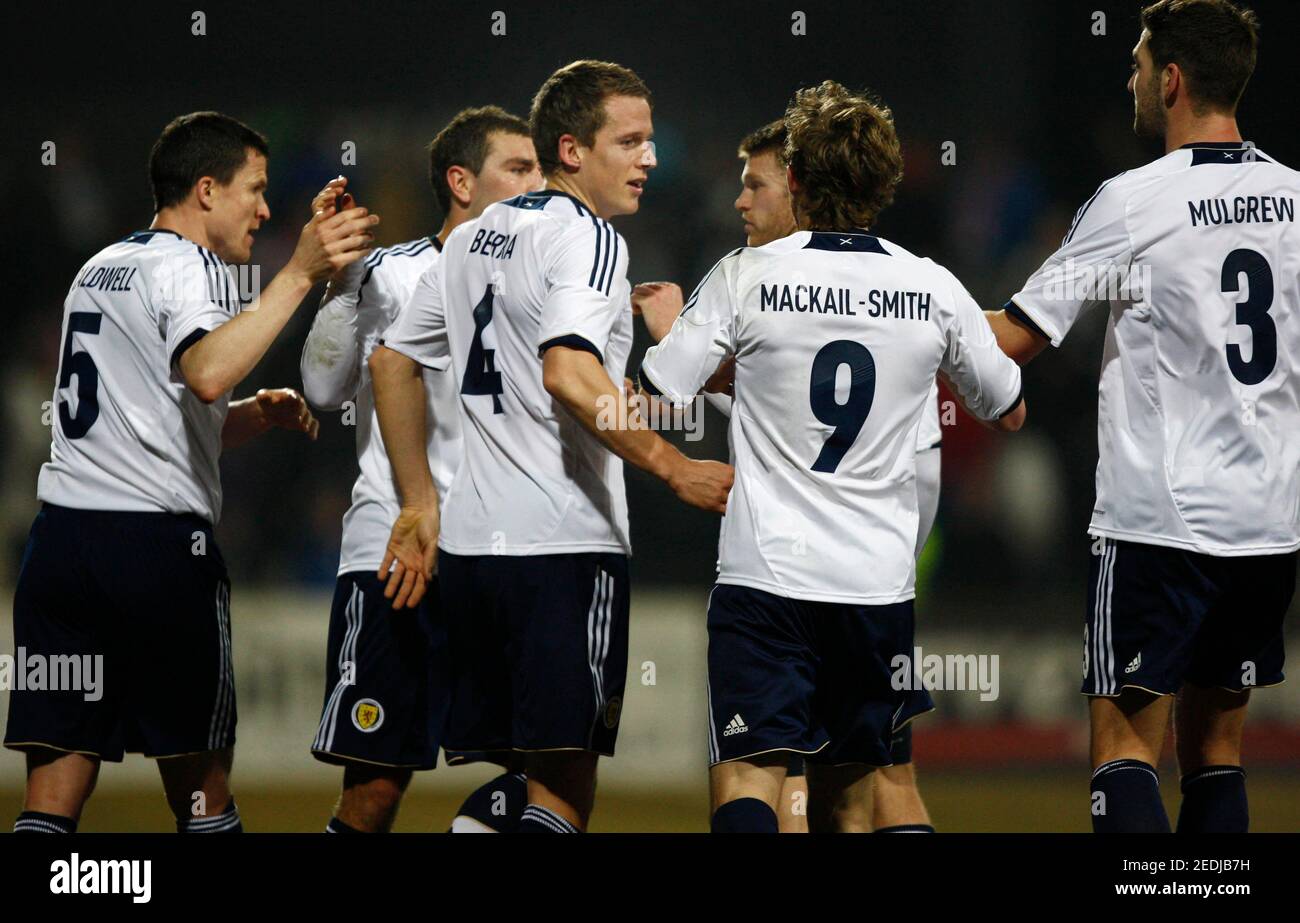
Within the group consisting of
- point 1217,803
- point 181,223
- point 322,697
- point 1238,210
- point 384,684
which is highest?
point 181,223

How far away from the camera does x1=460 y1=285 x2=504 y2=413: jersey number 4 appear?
3322 mm

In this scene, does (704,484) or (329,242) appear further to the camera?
(329,242)

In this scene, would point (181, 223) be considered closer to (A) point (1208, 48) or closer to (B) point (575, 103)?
(B) point (575, 103)

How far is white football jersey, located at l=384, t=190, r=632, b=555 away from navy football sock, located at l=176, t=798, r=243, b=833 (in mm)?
908

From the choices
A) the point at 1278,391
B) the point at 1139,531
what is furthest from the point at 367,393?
the point at 1278,391

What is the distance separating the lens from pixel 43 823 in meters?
3.37

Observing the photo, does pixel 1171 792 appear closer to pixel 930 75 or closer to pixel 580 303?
pixel 930 75

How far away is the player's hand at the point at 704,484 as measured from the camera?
309cm

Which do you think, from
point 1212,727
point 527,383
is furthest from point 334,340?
point 1212,727

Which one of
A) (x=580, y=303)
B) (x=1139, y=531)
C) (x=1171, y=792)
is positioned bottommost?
(x=1171, y=792)

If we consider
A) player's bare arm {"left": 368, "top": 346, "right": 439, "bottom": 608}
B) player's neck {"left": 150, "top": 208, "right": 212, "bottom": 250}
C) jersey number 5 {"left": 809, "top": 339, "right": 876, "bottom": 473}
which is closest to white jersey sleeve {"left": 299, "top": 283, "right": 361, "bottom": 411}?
player's bare arm {"left": 368, "top": 346, "right": 439, "bottom": 608}

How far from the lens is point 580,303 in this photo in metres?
3.14

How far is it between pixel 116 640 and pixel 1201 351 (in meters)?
2.58

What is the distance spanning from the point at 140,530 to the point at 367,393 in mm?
746
